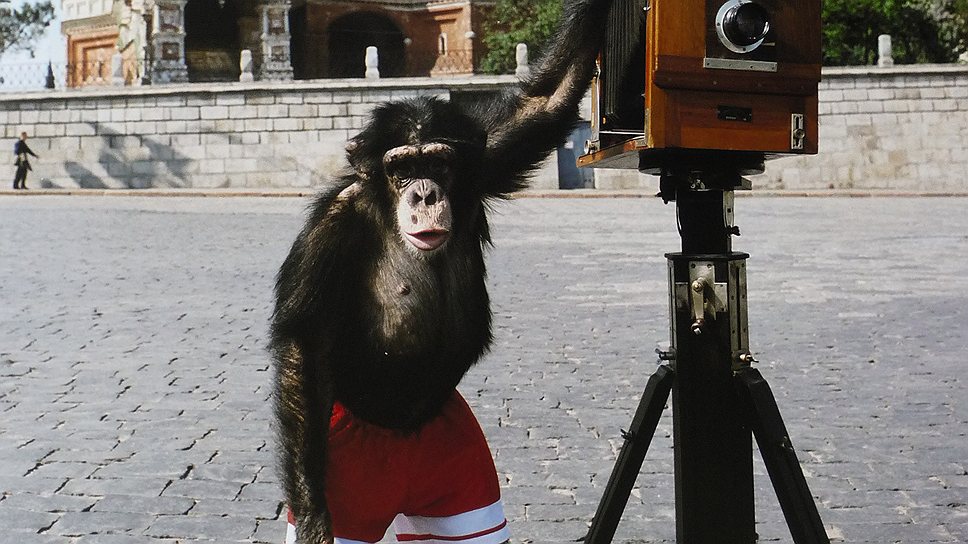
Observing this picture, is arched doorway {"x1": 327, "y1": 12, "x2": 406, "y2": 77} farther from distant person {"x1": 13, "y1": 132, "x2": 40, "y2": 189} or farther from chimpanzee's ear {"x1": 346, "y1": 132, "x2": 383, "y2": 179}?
chimpanzee's ear {"x1": 346, "y1": 132, "x2": 383, "y2": 179}

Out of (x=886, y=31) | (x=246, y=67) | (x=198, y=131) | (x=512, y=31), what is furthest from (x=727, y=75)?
(x=512, y=31)

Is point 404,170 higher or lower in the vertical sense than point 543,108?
lower

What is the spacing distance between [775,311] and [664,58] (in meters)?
7.38

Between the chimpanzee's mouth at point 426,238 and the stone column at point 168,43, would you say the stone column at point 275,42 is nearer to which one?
the stone column at point 168,43

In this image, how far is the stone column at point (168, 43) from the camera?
3638cm

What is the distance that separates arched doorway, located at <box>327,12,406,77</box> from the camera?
40.9 m

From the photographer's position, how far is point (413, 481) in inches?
99.1

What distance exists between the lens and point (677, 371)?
8.45ft

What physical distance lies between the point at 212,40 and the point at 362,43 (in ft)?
16.9

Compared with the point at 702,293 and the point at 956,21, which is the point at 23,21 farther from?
the point at 702,293

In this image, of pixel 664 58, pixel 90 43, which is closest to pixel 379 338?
pixel 664 58

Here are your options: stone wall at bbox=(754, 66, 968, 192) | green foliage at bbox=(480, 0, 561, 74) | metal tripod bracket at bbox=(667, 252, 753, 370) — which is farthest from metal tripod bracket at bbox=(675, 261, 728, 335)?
green foliage at bbox=(480, 0, 561, 74)

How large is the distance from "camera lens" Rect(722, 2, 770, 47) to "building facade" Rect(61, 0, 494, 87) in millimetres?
34389

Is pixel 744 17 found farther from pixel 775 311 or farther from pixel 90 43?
pixel 90 43
